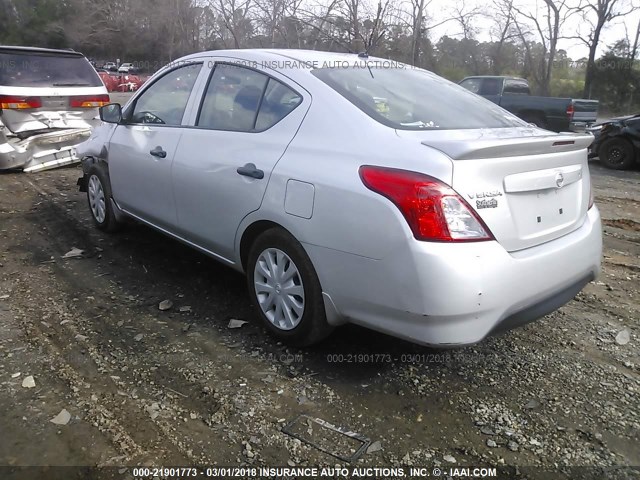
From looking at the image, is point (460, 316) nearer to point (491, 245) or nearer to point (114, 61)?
point (491, 245)

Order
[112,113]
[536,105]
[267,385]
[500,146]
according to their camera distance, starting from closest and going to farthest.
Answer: [500,146]
[267,385]
[112,113]
[536,105]

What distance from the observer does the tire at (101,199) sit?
16.2 feet

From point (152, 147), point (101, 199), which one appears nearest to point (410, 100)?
point (152, 147)

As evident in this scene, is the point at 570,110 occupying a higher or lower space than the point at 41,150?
higher

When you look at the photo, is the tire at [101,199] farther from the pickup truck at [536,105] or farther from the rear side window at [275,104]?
the pickup truck at [536,105]

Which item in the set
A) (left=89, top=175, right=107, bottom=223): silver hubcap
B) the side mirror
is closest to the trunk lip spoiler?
the side mirror

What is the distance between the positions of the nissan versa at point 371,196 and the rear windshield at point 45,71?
4.88m

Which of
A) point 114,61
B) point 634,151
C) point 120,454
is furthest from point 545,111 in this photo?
point 114,61

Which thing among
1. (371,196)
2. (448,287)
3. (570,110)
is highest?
(371,196)

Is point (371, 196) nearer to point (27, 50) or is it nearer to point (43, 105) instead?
point (43, 105)

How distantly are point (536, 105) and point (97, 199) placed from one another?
11340mm

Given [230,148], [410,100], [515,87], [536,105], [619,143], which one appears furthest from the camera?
[515,87]

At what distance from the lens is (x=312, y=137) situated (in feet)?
9.52

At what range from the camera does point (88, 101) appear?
825cm
